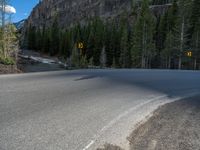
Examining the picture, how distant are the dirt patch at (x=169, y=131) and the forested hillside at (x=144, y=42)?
3482 centimetres

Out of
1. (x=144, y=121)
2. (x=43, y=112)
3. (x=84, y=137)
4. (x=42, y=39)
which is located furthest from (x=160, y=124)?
(x=42, y=39)

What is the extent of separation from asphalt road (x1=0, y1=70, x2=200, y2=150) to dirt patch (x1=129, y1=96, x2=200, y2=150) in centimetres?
28

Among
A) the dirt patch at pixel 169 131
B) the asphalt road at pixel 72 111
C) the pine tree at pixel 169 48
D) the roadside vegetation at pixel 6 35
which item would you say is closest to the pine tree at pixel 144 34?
the pine tree at pixel 169 48

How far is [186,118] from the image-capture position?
23.8 feet

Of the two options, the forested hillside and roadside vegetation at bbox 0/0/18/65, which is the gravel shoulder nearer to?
roadside vegetation at bbox 0/0/18/65

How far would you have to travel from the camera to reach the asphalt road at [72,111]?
16.3 ft

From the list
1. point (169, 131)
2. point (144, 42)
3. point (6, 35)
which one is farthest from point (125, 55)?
point (169, 131)

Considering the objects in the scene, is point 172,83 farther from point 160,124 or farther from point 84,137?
point 84,137

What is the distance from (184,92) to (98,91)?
3.95 meters

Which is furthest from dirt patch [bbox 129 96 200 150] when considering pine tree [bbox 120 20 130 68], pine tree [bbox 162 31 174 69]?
pine tree [bbox 120 20 130 68]

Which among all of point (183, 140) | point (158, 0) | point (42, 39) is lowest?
point (183, 140)

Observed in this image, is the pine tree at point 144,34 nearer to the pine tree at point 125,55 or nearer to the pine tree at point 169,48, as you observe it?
the pine tree at point 169,48

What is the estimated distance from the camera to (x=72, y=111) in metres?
7.02

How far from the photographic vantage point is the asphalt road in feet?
16.3
